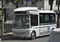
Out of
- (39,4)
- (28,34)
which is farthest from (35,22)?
(39,4)

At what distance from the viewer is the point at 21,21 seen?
2172cm

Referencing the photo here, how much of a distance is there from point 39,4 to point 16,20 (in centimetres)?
2962

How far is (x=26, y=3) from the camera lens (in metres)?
51.5

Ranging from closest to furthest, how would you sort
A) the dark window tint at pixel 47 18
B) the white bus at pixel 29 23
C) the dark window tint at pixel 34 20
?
the white bus at pixel 29 23, the dark window tint at pixel 34 20, the dark window tint at pixel 47 18

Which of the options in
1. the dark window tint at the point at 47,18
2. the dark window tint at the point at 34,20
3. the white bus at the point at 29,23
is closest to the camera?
the white bus at the point at 29,23

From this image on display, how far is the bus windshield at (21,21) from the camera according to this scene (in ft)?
70.7

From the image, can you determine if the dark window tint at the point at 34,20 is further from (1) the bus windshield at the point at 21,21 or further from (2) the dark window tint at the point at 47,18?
(2) the dark window tint at the point at 47,18

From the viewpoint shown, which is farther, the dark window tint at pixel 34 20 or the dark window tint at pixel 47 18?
the dark window tint at pixel 47 18

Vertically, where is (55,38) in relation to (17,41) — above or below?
above

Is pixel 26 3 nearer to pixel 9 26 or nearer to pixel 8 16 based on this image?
pixel 8 16

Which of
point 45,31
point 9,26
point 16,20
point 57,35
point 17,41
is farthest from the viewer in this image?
point 9,26

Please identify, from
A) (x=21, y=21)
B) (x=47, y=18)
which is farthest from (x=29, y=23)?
(x=47, y=18)

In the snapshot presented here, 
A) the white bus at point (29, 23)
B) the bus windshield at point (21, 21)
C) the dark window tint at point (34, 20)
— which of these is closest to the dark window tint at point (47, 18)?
the white bus at point (29, 23)

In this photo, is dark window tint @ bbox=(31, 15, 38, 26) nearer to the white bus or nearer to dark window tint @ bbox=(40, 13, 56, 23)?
the white bus
